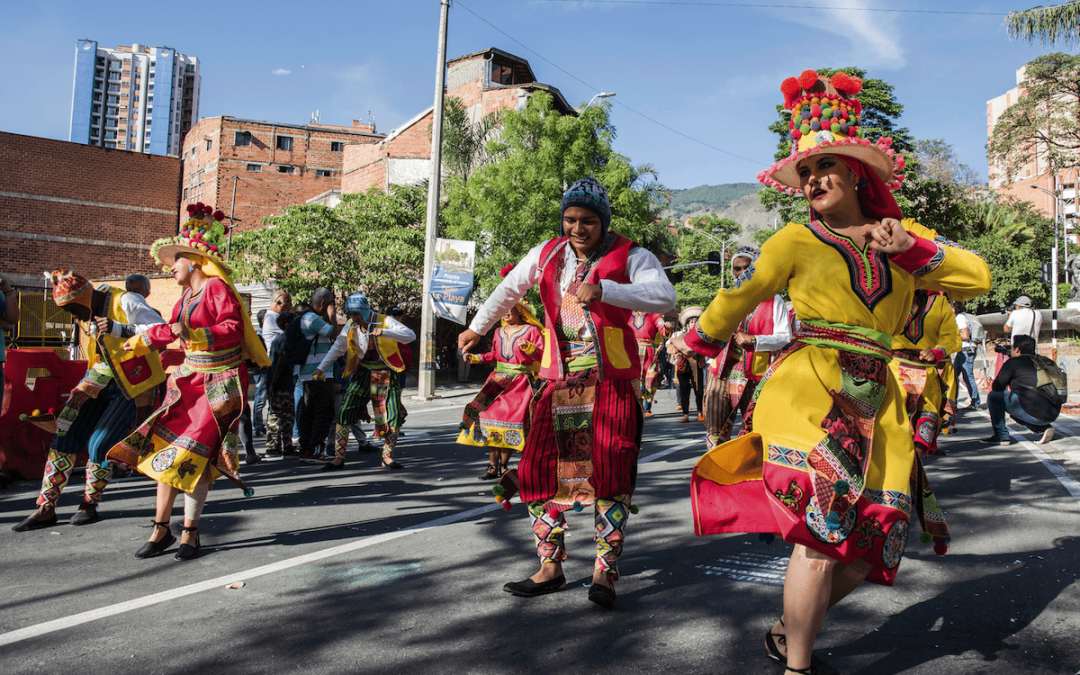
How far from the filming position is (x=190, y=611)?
11.8 ft

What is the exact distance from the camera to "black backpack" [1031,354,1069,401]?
8.74 metres

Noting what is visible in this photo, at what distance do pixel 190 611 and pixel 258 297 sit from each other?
29.9 m

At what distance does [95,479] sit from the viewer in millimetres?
5348

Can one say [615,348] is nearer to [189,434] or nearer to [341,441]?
[189,434]

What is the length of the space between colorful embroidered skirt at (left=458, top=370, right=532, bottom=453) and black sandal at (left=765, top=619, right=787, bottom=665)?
396 cm

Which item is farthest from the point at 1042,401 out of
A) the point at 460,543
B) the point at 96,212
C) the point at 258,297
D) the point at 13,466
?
the point at 96,212

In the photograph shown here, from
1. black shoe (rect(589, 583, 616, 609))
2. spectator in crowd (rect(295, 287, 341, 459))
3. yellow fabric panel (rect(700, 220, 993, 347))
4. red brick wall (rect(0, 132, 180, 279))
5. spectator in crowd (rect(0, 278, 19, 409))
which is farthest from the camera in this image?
red brick wall (rect(0, 132, 180, 279))

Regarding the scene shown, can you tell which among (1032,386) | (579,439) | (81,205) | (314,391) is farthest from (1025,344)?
(81,205)

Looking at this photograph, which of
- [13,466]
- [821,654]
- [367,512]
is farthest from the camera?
[13,466]

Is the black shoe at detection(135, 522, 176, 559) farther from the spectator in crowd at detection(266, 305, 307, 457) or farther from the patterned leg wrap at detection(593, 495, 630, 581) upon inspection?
the spectator in crowd at detection(266, 305, 307, 457)

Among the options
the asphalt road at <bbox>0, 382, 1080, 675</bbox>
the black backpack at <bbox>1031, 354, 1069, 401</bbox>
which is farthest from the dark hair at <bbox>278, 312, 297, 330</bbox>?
the black backpack at <bbox>1031, 354, 1069, 401</bbox>

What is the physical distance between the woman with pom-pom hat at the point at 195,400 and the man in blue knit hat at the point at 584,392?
199 cm

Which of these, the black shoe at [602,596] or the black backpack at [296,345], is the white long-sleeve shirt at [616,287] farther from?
the black backpack at [296,345]

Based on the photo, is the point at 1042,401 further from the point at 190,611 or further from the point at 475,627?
the point at 190,611
